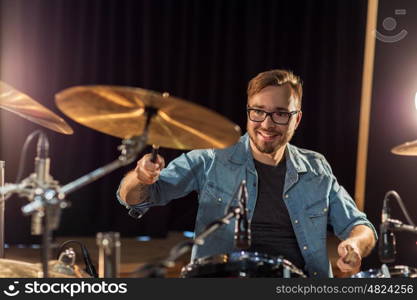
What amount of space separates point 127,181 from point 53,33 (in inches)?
111

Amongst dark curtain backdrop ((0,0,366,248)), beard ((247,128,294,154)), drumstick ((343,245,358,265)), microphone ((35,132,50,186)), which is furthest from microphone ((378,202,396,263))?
dark curtain backdrop ((0,0,366,248))

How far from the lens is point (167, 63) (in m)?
4.96

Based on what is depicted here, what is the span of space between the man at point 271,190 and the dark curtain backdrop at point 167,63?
2.49 meters

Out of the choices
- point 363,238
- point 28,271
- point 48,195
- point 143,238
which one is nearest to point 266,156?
point 363,238

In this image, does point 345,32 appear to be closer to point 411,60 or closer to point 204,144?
point 411,60

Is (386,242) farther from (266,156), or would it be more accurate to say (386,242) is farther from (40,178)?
(40,178)

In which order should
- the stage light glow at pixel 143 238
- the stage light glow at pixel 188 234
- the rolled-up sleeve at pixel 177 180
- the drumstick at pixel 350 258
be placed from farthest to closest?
the stage light glow at pixel 188 234 → the stage light glow at pixel 143 238 → the rolled-up sleeve at pixel 177 180 → the drumstick at pixel 350 258

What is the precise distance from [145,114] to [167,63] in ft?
11.3

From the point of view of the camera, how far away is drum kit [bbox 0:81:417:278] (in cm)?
143

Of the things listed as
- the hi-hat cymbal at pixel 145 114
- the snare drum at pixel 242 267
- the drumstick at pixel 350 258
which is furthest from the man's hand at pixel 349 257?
the hi-hat cymbal at pixel 145 114

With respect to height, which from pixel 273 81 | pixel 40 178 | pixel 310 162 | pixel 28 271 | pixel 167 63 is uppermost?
pixel 167 63

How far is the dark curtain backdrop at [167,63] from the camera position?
4574mm

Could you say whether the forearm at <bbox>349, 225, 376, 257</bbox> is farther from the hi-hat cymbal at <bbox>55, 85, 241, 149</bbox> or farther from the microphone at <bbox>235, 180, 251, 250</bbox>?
the hi-hat cymbal at <bbox>55, 85, 241, 149</bbox>

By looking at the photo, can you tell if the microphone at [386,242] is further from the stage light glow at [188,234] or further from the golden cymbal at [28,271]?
the stage light glow at [188,234]
